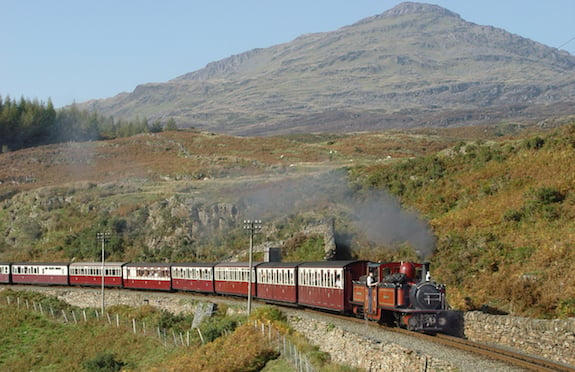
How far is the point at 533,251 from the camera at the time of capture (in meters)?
43.2

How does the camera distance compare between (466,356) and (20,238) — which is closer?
A: (466,356)

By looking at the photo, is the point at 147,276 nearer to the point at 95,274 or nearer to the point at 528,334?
the point at 95,274

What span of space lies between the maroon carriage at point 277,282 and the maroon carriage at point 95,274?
22620 millimetres

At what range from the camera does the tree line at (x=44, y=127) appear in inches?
6634

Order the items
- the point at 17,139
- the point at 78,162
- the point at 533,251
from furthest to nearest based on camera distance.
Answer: the point at 17,139
the point at 78,162
the point at 533,251

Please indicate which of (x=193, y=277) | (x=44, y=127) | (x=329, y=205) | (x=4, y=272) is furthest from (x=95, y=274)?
(x=44, y=127)

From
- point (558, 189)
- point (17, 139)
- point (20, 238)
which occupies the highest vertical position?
point (17, 139)

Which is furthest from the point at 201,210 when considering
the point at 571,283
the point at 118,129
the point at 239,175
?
the point at 118,129

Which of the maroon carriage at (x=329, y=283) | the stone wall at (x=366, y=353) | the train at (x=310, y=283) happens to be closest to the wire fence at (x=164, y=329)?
the stone wall at (x=366, y=353)

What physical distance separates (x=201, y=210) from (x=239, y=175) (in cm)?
2128

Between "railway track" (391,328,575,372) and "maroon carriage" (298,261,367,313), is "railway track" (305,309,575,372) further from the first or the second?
"maroon carriage" (298,261,367,313)

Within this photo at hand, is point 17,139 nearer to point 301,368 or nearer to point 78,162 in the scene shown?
point 78,162

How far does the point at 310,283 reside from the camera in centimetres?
4078

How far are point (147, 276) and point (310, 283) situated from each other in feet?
90.9
